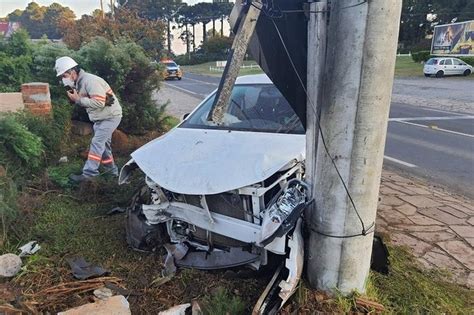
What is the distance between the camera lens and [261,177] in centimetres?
277

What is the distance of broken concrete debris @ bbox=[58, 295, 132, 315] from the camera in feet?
8.67

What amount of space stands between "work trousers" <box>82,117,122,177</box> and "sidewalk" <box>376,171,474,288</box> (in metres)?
3.72

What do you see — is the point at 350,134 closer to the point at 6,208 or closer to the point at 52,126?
the point at 6,208

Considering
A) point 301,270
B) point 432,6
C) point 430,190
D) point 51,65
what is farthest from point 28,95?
point 432,6

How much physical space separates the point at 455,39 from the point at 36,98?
35.3 m

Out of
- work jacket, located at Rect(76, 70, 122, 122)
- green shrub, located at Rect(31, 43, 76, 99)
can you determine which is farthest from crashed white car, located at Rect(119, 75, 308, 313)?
green shrub, located at Rect(31, 43, 76, 99)

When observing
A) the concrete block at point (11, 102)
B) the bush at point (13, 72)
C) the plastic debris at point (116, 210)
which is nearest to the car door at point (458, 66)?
the bush at point (13, 72)

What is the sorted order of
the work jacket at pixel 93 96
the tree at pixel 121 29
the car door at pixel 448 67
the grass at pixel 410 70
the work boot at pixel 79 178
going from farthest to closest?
the grass at pixel 410 70 → the car door at pixel 448 67 → the tree at pixel 121 29 → the work jacket at pixel 93 96 → the work boot at pixel 79 178

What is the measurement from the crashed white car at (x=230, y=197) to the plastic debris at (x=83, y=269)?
44 cm

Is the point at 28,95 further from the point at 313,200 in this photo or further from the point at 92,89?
the point at 313,200

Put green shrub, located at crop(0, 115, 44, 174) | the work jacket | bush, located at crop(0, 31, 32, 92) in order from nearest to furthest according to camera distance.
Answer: green shrub, located at crop(0, 115, 44, 174), the work jacket, bush, located at crop(0, 31, 32, 92)

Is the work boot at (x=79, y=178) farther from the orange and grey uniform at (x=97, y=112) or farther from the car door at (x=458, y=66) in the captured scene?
the car door at (x=458, y=66)

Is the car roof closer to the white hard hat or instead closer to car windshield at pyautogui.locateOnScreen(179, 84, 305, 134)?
car windshield at pyautogui.locateOnScreen(179, 84, 305, 134)

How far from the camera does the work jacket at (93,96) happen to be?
530 cm
